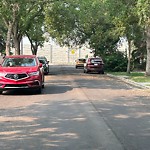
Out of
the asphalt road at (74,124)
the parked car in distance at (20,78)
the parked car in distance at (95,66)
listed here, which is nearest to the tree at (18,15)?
the parked car in distance at (95,66)

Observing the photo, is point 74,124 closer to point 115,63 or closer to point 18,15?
point 18,15

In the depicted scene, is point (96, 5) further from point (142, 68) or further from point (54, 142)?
point (54, 142)

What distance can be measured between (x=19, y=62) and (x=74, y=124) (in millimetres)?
8640

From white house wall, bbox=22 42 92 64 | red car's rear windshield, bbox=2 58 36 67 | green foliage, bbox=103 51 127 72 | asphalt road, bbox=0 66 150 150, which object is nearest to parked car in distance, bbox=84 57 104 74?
green foliage, bbox=103 51 127 72

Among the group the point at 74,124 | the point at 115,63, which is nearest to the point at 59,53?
the point at 115,63

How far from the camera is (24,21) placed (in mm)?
35344

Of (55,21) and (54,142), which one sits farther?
(55,21)

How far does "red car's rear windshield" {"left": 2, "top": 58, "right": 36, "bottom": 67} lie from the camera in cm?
1716

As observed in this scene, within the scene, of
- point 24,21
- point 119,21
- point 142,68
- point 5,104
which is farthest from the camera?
point 142,68

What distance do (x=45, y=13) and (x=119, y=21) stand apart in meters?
10.3

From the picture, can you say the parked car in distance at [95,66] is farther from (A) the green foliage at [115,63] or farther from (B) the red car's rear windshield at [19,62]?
(B) the red car's rear windshield at [19,62]

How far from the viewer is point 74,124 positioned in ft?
30.4

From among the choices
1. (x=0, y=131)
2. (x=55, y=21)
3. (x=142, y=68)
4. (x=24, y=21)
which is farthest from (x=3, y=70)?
(x=142, y=68)

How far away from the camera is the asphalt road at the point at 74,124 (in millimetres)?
7361
